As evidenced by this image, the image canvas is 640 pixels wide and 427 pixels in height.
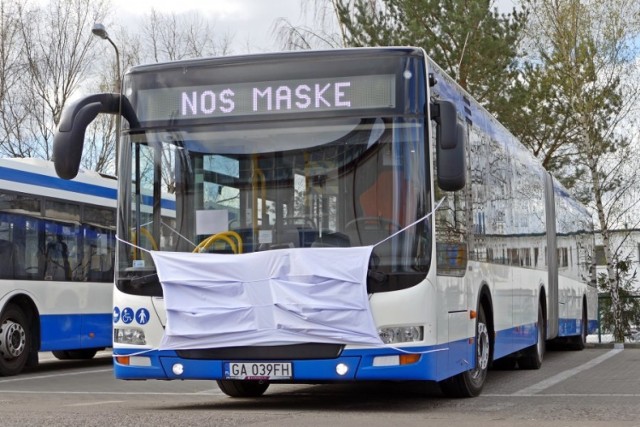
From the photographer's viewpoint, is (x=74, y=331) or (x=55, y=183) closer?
(x=55, y=183)

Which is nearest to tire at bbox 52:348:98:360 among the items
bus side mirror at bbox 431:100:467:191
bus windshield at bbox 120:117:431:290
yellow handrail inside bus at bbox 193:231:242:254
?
bus windshield at bbox 120:117:431:290

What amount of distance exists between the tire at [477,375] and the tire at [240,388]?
1.99 meters

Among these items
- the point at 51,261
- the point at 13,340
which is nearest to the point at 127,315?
the point at 13,340

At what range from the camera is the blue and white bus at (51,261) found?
1773cm

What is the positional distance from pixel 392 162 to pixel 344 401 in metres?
2.93

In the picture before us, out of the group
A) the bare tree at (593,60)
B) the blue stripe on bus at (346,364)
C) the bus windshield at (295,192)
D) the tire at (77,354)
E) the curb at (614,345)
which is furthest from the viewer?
the bare tree at (593,60)

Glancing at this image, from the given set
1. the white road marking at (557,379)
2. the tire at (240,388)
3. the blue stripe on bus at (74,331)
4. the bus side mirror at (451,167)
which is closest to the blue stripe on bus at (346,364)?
the bus side mirror at (451,167)

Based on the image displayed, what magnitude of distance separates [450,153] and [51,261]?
32.8 feet

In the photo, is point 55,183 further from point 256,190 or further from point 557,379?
point 256,190

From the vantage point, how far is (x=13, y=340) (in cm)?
1784

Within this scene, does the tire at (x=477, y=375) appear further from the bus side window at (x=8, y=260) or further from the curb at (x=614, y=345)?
the curb at (x=614, y=345)

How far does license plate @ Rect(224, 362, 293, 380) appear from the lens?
1042 cm

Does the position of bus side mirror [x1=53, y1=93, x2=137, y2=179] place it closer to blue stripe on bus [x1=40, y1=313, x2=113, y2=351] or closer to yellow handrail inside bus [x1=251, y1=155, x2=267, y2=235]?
yellow handrail inside bus [x1=251, y1=155, x2=267, y2=235]

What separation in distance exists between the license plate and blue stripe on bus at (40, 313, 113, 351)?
849 centimetres
